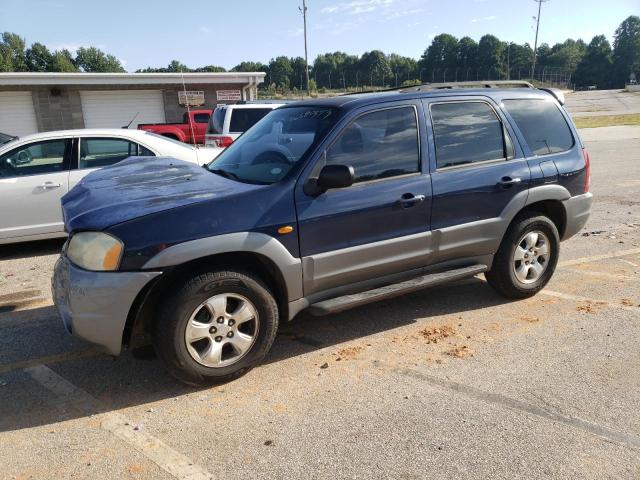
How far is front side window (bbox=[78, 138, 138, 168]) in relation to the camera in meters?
6.68

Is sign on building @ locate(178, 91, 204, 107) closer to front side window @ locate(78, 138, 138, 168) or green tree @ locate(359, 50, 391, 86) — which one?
front side window @ locate(78, 138, 138, 168)

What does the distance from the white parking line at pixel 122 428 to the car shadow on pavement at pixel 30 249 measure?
137 inches

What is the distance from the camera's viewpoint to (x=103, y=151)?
679 centimetres

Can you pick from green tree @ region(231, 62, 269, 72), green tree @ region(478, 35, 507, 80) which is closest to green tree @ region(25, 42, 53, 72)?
green tree @ region(231, 62, 269, 72)

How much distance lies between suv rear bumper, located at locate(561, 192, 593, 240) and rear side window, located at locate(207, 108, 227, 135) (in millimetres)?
8489

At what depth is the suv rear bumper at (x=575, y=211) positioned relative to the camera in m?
4.96

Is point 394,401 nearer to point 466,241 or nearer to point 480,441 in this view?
point 480,441

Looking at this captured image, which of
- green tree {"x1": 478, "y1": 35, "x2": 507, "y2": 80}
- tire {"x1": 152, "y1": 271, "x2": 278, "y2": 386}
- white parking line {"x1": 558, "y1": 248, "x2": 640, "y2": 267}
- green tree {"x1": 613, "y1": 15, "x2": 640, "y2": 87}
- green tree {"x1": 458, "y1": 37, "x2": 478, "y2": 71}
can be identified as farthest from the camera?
green tree {"x1": 458, "y1": 37, "x2": 478, "y2": 71}

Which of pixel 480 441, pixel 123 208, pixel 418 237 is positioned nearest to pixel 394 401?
pixel 480 441

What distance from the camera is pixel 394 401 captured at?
328 cm

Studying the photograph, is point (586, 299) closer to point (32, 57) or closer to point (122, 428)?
point (122, 428)

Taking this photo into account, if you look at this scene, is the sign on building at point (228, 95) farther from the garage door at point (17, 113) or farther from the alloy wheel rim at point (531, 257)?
the alloy wheel rim at point (531, 257)

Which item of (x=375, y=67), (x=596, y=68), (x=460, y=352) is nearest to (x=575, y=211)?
(x=460, y=352)

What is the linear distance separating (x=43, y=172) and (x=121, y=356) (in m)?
3.60
